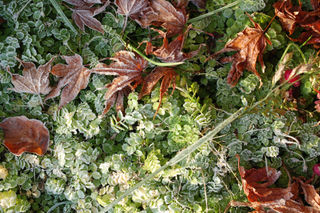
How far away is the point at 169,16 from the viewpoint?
4.65 ft

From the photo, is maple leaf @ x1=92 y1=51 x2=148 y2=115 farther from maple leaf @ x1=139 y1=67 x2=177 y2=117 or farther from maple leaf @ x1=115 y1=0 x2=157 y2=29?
maple leaf @ x1=115 y1=0 x2=157 y2=29

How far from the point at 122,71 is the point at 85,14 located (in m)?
0.32

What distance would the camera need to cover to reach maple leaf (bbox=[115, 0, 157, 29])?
4.57 feet

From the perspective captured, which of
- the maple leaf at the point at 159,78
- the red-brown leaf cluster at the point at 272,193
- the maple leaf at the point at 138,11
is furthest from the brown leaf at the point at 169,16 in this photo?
the red-brown leaf cluster at the point at 272,193

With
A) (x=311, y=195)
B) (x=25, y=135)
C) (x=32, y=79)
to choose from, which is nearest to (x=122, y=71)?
(x=32, y=79)

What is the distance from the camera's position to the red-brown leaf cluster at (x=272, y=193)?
135 centimetres

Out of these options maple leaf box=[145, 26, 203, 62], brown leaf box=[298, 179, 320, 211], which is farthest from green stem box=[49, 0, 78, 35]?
brown leaf box=[298, 179, 320, 211]

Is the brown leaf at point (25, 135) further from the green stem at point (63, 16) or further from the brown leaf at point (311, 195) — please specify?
the brown leaf at point (311, 195)

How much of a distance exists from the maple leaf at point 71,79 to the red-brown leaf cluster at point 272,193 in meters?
0.80

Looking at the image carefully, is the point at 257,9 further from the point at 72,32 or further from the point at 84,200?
the point at 84,200

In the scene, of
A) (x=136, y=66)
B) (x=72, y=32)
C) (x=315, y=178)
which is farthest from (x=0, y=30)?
(x=315, y=178)

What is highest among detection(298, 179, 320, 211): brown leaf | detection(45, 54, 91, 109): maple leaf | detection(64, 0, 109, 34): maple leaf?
detection(64, 0, 109, 34): maple leaf

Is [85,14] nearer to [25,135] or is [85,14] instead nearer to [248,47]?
[25,135]

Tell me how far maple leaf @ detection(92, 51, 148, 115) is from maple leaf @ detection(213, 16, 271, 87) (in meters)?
0.40
